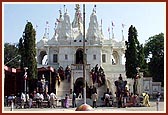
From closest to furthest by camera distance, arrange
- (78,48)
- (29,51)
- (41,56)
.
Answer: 1. (29,51)
2. (78,48)
3. (41,56)

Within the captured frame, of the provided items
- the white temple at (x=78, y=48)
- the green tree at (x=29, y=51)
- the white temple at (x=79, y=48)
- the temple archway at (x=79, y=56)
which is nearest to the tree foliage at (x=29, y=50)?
the green tree at (x=29, y=51)

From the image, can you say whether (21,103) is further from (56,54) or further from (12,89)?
(56,54)

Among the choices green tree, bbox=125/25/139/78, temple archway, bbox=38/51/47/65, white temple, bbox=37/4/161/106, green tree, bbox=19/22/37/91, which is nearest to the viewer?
green tree, bbox=19/22/37/91

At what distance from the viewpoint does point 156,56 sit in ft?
179

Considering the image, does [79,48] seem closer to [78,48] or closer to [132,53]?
[78,48]

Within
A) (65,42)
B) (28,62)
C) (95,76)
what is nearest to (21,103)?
(28,62)

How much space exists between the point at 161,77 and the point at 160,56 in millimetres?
3838

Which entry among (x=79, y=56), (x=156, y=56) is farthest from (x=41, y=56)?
(x=156, y=56)

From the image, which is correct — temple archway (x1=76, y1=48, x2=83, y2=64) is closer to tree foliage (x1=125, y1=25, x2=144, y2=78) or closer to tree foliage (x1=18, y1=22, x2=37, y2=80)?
Result: tree foliage (x1=125, y1=25, x2=144, y2=78)

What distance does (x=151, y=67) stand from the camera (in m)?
53.3

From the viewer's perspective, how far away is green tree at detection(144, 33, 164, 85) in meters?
52.2

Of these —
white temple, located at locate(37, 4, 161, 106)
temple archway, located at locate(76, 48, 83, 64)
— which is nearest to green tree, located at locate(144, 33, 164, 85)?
white temple, located at locate(37, 4, 161, 106)

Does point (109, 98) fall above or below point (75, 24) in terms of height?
below

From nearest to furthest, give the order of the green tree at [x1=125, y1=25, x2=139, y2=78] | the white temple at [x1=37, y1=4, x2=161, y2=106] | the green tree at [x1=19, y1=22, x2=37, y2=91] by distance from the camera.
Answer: the green tree at [x1=19, y1=22, x2=37, y2=91] → the green tree at [x1=125, y1=25, x2=139, y2=78] → the white temple at [x1=37, y1=4, x2=161, y2=106]
